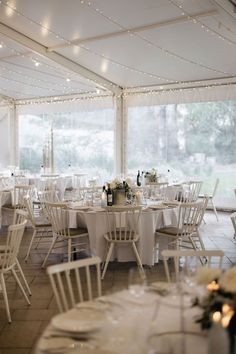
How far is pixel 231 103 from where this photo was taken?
9492 millimetres

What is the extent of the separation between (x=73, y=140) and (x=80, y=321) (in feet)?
35.1

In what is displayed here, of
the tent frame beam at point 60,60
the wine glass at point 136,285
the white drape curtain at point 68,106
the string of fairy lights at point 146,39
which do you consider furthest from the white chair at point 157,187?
the wine glass at point 136,285

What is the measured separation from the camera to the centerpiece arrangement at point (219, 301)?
147 centimetres

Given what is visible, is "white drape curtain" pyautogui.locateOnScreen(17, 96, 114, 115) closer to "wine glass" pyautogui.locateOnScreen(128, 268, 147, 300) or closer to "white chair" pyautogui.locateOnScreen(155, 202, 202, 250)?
"white chair" pyautogui.locateOnScreen(155, 202, 202, 250)

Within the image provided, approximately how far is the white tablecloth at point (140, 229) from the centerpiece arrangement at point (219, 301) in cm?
320

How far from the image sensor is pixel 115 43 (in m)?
7.66

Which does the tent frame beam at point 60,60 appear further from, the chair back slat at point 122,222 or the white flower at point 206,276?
the white flower at point 206,276

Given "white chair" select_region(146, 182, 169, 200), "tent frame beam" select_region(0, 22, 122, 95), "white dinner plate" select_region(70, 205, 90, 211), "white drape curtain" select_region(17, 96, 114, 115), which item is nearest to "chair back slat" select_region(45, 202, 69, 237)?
"white dinner plate" select_region(70, 205, 90, 211)

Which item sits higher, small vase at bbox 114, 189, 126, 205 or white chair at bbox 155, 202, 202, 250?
small vase at bbox 114, 189, 126, 205

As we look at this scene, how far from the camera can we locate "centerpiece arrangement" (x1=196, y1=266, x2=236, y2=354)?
1.47 m

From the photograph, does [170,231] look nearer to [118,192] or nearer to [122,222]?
[122,222]

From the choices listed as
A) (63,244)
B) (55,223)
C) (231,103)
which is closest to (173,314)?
(55,223)

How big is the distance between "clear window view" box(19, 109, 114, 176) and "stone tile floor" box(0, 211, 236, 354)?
5.31 metres

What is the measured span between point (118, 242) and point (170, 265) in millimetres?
942
